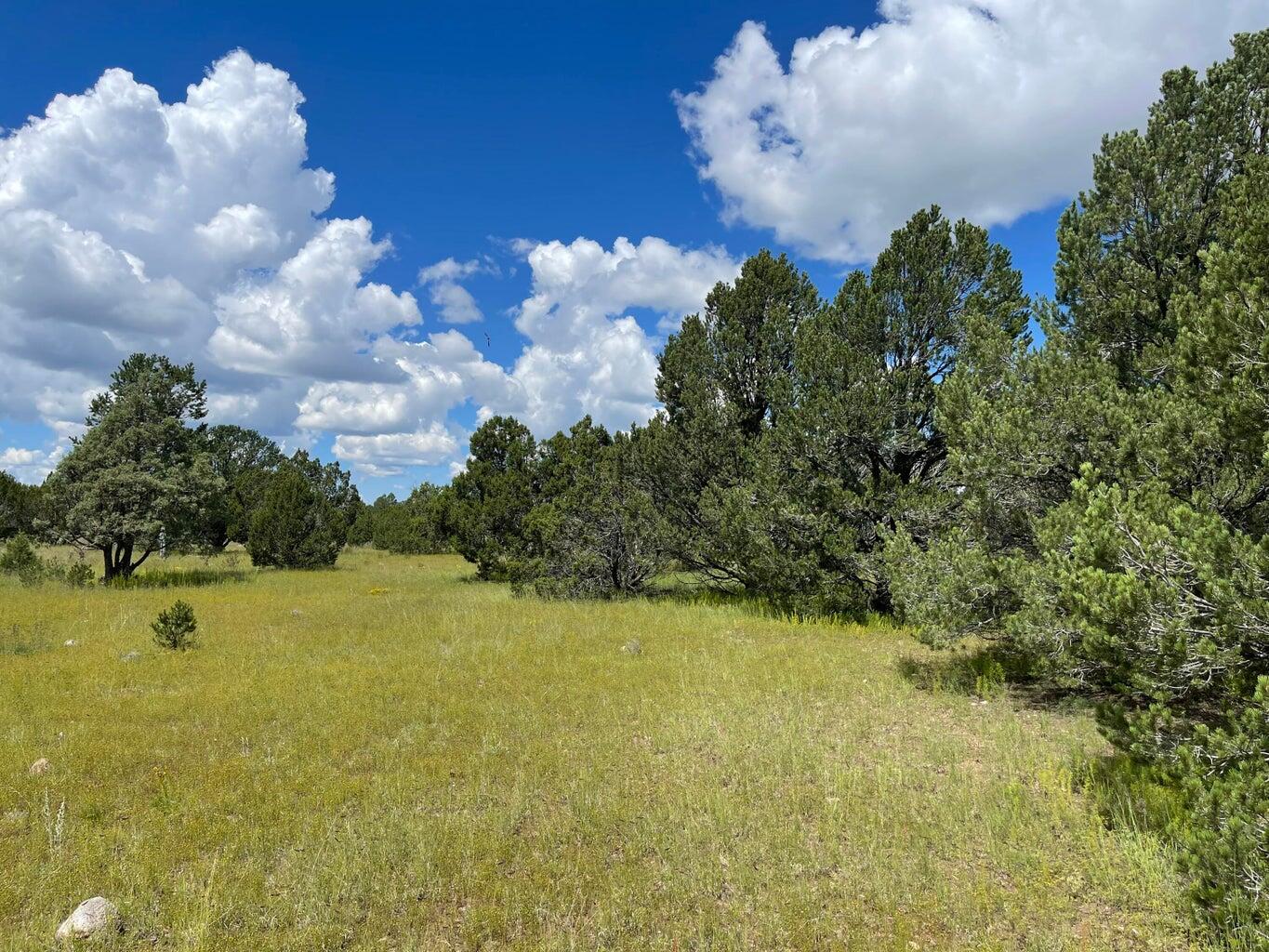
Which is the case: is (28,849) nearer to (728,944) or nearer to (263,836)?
(263,836)

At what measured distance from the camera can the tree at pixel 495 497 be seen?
82.9ft

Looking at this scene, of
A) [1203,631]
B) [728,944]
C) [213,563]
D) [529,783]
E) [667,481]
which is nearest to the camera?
[728,944]

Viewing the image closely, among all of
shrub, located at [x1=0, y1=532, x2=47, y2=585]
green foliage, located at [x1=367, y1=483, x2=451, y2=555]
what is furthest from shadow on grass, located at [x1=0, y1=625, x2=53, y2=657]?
green foliage, located at [x1=367, y1=483, x2=451, y2=555]

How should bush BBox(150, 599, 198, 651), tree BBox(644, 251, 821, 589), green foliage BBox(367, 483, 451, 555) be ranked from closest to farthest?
1. bush BBox(150, 599, 198, 651)
2. tree BBox(644, 251, 821, 589)
3. green foliage BBox(367, 483, 451, 555)

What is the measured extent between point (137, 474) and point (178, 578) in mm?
4761

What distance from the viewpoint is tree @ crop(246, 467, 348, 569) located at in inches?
1296

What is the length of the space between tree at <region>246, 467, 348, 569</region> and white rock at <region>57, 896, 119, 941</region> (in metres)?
32.6

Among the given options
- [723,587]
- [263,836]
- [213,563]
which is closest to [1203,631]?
[263,836]

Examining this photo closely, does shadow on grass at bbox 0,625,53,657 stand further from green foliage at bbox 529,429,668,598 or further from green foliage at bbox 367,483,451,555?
green foliage at bbox 367,483,451,555

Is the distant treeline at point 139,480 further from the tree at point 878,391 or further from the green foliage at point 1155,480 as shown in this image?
the green foliage at point 1155,480

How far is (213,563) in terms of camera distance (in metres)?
33.9

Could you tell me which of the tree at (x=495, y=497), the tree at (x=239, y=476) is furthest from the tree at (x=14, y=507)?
the tree at (x=495, y=497)

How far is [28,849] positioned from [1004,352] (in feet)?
41.9

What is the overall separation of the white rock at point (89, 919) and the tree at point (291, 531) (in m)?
32.6
